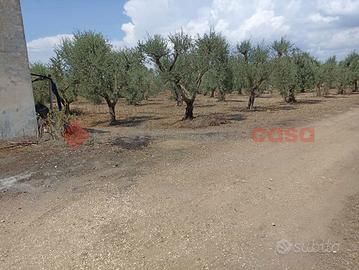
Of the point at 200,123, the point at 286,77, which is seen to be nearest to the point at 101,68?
the point at 200,123

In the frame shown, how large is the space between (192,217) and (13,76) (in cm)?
918

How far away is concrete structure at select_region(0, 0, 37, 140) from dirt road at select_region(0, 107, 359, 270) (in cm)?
496

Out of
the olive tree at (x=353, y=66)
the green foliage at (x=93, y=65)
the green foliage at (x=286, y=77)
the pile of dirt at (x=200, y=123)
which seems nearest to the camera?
the pile of dirt at (x=200, y=123)

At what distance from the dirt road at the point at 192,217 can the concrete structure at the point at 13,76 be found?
16.3ft

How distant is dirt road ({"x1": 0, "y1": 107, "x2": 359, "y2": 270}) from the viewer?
414 centimetres

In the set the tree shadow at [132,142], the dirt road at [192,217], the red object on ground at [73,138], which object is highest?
the red object on ground at [73,138]

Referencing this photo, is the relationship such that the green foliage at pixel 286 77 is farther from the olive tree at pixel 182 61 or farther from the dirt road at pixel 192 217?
the dirt road at pixel 192 217

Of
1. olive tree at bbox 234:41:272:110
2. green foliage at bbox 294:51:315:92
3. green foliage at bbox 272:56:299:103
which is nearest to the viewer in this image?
olive tree at bbox 234:41:272:110

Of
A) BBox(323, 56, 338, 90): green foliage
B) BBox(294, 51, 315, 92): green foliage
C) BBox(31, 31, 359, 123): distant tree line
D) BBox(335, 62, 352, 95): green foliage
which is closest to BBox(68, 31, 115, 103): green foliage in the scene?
BBox(31, 31, 359, 123): distant tree line

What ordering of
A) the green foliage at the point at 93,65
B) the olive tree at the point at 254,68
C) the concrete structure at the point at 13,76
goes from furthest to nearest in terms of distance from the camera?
the olive tree at the point at 254,68
the green foliage at the point at 93,65
the concrete structure at the point at 13,76

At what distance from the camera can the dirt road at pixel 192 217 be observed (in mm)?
4137

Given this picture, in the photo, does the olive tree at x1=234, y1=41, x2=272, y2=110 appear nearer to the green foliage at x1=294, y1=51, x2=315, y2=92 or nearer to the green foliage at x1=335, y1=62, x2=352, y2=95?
the green foliage at x1=294, y1=51, x2=315, y2=92

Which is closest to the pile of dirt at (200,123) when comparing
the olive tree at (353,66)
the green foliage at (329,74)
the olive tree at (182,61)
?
the olive tree at (182,61)

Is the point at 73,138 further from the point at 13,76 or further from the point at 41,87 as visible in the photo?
the point at 41,87
